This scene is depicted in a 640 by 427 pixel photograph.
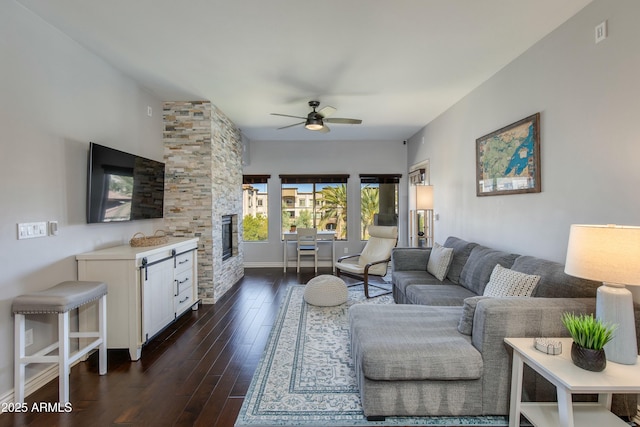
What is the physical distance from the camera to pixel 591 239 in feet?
5.12

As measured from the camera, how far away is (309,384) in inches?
85.6

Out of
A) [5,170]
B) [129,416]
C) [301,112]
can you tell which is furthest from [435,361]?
[301,112]

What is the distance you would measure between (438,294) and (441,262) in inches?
28.6

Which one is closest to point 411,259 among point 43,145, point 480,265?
point 480,265

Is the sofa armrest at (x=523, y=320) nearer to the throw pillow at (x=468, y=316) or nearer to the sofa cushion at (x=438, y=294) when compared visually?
the throw pillow at (x=468, y=316)

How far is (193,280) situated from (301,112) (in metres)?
2.80

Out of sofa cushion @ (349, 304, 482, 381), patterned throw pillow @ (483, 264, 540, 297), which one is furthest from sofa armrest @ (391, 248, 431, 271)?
sofa cushion @ (349, 304, 482, 381)

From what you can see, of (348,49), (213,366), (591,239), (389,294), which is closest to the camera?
(591,239)

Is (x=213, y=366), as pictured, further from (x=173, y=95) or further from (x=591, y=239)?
(x=173, y=95)

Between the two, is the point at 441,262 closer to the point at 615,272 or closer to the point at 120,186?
the point at 615,272

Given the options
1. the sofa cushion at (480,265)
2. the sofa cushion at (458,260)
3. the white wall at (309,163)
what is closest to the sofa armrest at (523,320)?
the sofa cushion at (480,265)

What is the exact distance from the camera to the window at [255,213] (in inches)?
260

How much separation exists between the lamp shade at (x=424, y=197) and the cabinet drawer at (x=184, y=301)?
3512mm

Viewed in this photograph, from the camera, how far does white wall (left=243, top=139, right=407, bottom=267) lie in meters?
6.53
